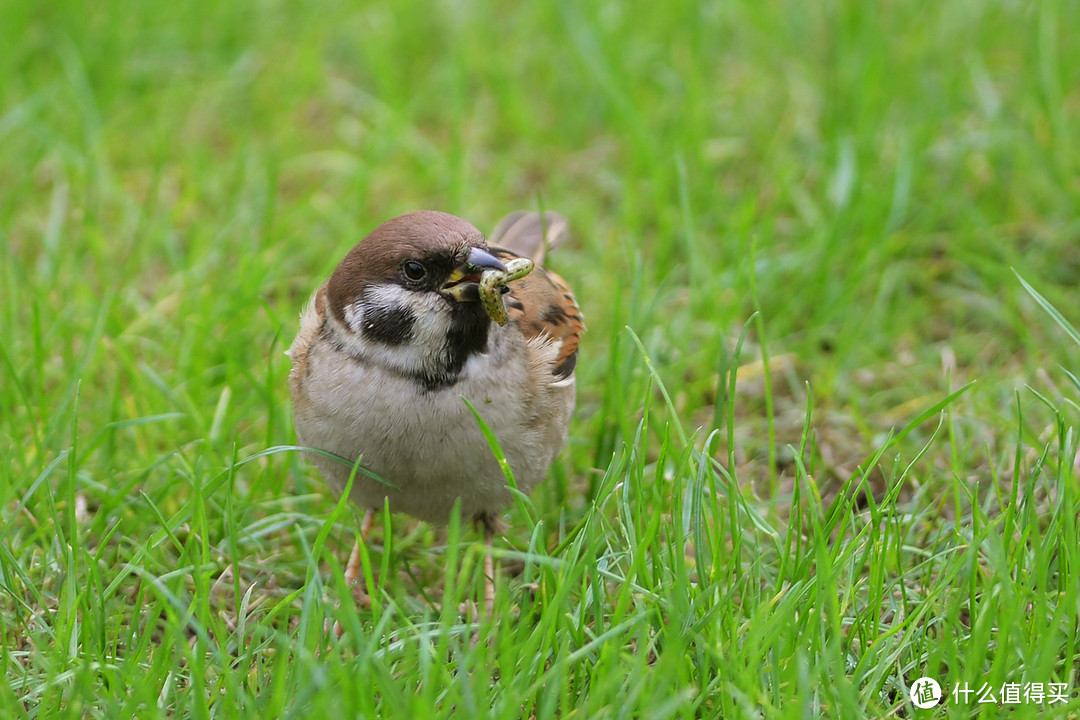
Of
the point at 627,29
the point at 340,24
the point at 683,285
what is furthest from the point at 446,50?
the point at 683,285

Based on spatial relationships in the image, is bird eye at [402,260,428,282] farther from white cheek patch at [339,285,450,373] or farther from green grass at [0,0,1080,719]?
green grass at [0,0,1080,719]

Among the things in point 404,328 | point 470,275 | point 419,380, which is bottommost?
point 419,380

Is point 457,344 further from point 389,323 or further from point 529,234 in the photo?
point 529,234

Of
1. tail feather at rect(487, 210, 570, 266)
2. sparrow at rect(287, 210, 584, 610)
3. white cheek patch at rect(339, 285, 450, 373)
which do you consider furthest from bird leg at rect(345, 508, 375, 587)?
tail feather at rect(487, 210, 570, 266)

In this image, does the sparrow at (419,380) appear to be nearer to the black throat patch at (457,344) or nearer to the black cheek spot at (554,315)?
the black throat patch at (457,344)

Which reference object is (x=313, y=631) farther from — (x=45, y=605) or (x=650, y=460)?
(x=650, y=460)

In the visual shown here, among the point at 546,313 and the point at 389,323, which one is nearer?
the point at 389,323

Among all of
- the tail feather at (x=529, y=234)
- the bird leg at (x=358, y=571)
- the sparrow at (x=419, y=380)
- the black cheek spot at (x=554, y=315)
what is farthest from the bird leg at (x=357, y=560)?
the tail feather at (x=529, y=234)

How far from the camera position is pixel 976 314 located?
5023 mm

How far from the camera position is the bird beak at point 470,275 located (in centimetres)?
318

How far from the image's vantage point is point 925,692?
288 centimetres

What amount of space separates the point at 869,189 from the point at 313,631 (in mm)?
3471

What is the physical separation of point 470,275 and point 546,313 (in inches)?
23.5

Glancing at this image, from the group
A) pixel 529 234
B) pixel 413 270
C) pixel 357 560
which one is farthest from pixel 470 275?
pixel 529 234
